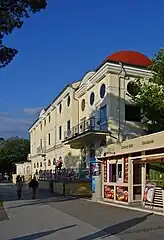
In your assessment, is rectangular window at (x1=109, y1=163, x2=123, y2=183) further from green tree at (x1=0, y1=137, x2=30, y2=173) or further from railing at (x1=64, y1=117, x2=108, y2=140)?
green tree at (x1=0, y1=137, x2=30, y2=173)

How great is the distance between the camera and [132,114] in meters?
37.5

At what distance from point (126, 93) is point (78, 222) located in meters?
23.4

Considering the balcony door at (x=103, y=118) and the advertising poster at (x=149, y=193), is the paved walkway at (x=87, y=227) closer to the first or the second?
the advertising poster at (x=149, y=193)

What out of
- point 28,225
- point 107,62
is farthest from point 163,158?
point 107,62

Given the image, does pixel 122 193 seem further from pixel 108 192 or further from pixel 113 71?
pixel 113 71

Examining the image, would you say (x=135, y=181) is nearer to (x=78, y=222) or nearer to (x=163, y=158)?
(x=163, y=158)

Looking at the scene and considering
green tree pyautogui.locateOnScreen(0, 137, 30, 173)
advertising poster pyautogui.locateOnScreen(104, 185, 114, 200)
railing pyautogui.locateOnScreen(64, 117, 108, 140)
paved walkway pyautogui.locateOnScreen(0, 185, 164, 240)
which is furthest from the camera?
green tree pyautogui.locateOnScreen(0, 137, 30, 173)

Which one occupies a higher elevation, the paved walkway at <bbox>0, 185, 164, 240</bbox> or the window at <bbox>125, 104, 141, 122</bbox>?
the window at <bbox>125, 104, 141, 122</bbox>

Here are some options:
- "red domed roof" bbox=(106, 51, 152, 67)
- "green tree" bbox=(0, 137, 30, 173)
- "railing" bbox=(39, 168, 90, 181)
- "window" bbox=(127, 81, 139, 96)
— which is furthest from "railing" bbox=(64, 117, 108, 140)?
"green tree" bbox=(0, 137, 30, 173)

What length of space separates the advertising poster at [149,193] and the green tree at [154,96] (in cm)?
1256

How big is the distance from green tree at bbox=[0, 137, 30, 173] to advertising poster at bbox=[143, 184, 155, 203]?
81625 mm

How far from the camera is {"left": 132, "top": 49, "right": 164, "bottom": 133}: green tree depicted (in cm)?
3026

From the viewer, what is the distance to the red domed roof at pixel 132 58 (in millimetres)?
39562

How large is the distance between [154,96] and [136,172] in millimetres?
11325
